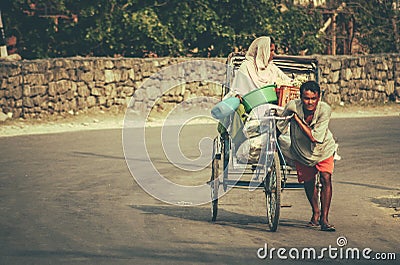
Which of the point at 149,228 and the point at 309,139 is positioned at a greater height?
the point at 309,139

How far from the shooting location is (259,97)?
9836 millimetres

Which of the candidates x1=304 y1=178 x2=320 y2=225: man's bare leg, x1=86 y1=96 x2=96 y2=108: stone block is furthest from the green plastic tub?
x1=86 y1=96 x2=96 y2=108: stone block

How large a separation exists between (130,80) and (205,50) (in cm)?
455

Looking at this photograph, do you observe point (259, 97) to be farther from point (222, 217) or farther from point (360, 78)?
point (360, 78)

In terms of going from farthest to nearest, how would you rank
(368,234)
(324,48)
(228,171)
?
(324,48)
(228,171)
(368,234)

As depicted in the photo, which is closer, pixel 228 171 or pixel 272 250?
pixel 272 250

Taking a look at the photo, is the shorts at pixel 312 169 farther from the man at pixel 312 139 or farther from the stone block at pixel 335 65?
the stone block at pixel 335 65

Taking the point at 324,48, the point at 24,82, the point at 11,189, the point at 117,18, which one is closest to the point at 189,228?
the point at 11,189

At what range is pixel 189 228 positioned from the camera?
9.52 m

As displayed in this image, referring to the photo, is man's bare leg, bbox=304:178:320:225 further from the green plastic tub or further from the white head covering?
the white head covering

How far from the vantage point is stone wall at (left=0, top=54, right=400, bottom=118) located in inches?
909

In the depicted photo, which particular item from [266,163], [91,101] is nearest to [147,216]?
[266,163]

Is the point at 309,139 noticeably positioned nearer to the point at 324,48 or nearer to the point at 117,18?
the point at 117,18

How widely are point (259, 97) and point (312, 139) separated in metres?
0.89
